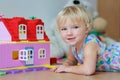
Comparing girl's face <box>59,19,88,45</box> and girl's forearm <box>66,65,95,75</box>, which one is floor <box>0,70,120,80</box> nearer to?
girl's forearm <box>66,65,95,75</box>

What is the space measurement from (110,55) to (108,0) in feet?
3.73

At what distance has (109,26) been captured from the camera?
86.4 inches

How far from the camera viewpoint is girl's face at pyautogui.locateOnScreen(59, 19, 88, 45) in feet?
3.36

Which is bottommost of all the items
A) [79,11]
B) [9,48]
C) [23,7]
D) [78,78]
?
[78,78]

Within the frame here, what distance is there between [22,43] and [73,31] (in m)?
0.22

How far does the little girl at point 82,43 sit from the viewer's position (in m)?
1.00

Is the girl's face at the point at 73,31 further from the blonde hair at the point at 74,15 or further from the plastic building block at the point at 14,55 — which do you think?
the plastic building block at the point at 14,55

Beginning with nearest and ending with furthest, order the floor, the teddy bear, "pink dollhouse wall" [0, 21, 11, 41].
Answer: the floor
"pink dollhouse wall" [0, 21, 11, 41]
the teddy bear

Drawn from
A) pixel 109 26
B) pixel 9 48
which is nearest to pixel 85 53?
pixel 9 48

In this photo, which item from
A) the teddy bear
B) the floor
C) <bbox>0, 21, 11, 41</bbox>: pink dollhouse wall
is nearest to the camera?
the floor

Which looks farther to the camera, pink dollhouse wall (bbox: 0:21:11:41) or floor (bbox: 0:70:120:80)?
pink dollhouse wall (bbox: 0:21:11:41)

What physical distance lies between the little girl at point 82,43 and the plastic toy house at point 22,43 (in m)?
0.10

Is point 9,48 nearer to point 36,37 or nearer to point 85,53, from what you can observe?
point 36,37

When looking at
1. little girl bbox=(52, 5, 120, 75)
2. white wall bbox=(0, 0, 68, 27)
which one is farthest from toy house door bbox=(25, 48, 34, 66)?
white wall bbox=(0, 0, 68, 27)
